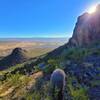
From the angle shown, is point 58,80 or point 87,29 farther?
point 87,29

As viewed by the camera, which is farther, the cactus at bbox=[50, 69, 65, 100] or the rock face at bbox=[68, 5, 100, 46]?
the rock face at bbox=[68, 5, 100, 46]

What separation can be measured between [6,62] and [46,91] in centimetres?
13685

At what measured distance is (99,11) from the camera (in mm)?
77938

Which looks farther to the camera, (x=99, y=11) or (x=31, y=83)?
(x=99, y=11)

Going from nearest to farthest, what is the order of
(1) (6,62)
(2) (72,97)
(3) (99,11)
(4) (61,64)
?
(2) (72,97), (4) (61,64), (3) (99,11), (1) (6,62)

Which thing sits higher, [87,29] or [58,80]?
[58,80]

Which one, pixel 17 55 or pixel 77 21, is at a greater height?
pixel 77 21

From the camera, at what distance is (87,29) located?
80062 millimetres

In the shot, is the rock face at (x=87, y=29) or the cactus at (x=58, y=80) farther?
the rock face at (x=87, y=29)

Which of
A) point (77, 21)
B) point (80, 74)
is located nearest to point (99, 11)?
point (77, 21)

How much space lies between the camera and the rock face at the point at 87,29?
76037mm

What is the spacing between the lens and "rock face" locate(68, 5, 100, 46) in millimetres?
76037

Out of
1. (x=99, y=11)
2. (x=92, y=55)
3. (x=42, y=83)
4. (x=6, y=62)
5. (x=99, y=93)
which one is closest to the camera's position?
(x=99, y=93)

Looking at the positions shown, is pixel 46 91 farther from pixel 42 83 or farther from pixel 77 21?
pixel 77 21
